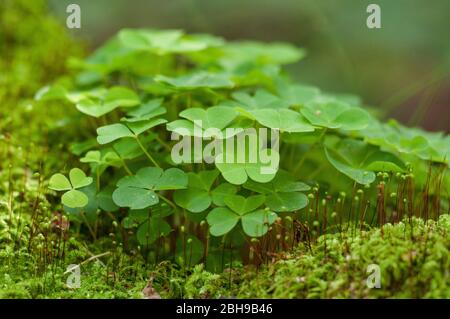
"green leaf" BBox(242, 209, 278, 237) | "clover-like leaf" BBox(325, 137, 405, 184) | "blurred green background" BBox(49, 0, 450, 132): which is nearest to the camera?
"green leaf" BBox(242, 209, 278, 237)

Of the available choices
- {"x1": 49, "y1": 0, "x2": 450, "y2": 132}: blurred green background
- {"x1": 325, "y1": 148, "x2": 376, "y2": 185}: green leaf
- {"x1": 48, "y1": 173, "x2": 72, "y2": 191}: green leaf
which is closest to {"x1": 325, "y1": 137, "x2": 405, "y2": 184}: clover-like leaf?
{"x1": 325, "y1": 148, "x2": 376, "y2": 185}: green leaf

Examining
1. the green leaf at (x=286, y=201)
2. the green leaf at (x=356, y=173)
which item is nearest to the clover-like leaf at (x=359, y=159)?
the green leaf at (x=356, y=173)

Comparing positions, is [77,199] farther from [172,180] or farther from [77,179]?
[172,180]

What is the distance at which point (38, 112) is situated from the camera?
2301 mm

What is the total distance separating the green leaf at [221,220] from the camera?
140 cm

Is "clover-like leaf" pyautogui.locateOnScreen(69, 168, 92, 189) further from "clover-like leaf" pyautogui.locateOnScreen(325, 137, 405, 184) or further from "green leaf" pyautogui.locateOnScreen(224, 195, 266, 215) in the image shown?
"clover-like leaf" pyautogui.locateOnScreen(325, 137, 405, 184)

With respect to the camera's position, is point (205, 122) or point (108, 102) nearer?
point (205, 122)

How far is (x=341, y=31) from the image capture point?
4207 mm

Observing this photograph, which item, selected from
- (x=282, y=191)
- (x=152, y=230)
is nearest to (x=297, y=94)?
(x=282, y=191)

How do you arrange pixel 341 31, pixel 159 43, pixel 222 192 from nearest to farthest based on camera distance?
pixel 222 192
pixel 159 43
pixel 341 31

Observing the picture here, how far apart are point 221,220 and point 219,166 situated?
15cm

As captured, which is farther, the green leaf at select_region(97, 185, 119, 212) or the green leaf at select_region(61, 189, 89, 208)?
the green leaf at select_region(97, 185, 119, 212)

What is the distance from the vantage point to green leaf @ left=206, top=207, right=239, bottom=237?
1.40 meters

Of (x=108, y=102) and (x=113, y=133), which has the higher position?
(x=108, y=102)
